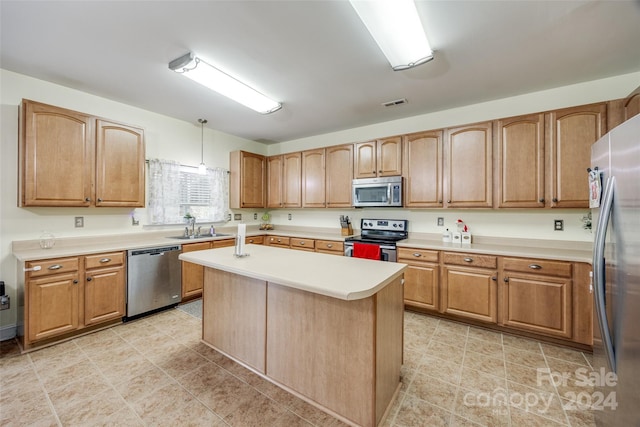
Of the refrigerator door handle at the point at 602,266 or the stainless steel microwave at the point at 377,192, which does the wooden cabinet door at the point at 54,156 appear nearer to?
the stainless steel microwave at the point at 377,192

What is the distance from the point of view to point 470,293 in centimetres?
278

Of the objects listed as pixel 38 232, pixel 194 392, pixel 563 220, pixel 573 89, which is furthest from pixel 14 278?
pixel 573 89

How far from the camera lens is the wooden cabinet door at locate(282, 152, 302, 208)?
15.0 feet

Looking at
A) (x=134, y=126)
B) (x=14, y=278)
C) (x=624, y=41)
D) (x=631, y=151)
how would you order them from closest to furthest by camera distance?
1. (x=631, y=151)
2. (x=624, y=41)
3. (x=14, y=278)
4. (x=134, y=126)

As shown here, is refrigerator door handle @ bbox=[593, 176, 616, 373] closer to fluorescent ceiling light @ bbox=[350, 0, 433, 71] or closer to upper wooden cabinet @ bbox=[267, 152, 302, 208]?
fluorescent ceiling light @ bbox=[350, 0, 433, 71]

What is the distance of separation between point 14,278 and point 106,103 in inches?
83.6

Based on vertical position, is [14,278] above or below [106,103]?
below

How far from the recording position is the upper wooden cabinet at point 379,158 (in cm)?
354

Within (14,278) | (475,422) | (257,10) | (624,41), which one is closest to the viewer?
(475,422)

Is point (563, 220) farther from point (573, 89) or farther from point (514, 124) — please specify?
point (573, 89)

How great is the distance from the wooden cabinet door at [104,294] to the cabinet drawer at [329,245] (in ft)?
8.12

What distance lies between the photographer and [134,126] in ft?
10.2

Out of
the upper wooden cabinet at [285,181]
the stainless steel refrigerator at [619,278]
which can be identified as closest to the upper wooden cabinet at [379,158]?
the upper wooden cabinet at [285,181]

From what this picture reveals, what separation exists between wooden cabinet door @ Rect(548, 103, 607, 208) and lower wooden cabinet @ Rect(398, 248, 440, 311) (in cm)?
134
